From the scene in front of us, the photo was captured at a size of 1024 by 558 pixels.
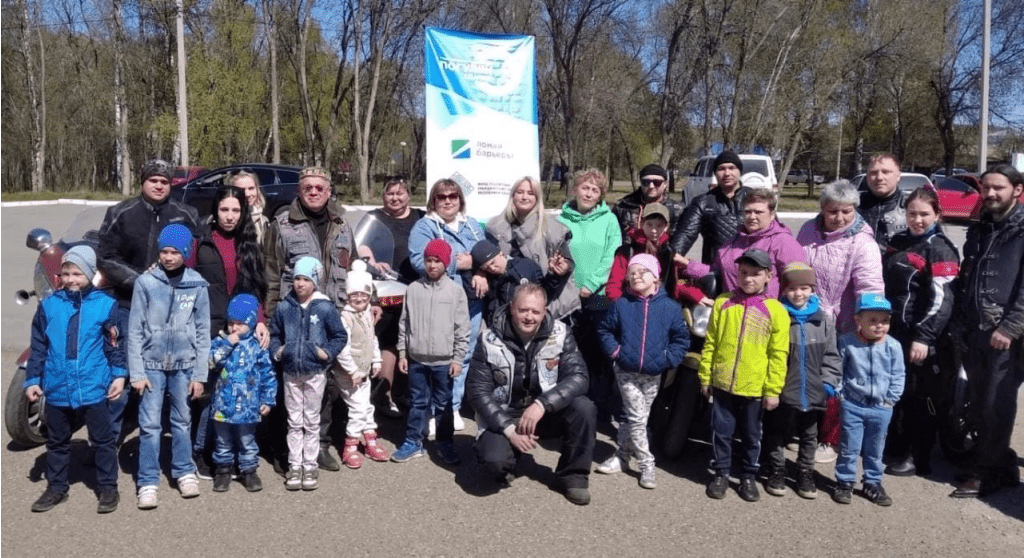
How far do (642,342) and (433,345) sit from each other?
1305 millimetres

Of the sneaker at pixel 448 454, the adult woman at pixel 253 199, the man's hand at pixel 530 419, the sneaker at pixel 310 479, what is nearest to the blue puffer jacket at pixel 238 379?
the sneaker at pixel 310 479

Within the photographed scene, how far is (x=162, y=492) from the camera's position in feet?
14.7

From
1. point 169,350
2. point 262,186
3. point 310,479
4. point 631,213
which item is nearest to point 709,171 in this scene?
point 262,186

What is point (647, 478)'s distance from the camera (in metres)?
4.70

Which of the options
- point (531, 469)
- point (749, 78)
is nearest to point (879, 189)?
point (531, 469)

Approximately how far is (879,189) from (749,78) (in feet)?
104

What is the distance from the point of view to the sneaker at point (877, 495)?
4.48 m

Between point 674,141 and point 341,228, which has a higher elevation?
point 674,141

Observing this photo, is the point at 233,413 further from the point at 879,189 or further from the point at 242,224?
the point at 879,189

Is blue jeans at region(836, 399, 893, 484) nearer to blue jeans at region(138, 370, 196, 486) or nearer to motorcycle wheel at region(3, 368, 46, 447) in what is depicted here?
blue jeans at region(138, 370, 196, 486)

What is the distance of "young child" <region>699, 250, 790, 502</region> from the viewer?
4.48 metres

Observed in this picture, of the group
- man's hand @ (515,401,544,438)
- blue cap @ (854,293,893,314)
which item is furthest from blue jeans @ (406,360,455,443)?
blue cap @ (854,293,893,314)

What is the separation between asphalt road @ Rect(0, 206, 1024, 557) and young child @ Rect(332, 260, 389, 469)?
25cm

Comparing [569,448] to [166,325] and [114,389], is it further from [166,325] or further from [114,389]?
[114,389]
